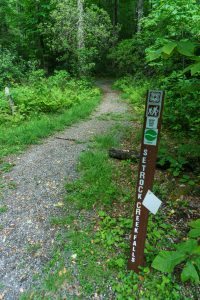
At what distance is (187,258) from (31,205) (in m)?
2.39

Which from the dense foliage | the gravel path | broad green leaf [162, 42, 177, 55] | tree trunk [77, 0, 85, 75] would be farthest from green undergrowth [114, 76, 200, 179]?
tree trunk [77, 0, 85, 75]

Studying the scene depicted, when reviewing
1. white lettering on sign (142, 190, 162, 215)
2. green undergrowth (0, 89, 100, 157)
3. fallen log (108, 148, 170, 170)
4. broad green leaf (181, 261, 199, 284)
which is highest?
white lettering on sign (142, 190, 162, 215)

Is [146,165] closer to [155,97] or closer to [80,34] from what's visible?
[155,97]

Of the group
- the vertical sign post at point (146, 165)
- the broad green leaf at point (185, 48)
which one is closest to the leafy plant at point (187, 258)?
the vertical sign post at point (146, 165)

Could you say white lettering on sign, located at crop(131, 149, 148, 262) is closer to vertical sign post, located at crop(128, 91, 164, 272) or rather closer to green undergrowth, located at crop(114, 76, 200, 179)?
vertical sign post, located at crop(128, 91, 164, 272)

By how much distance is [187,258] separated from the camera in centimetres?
252

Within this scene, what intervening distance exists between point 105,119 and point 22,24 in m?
15.6

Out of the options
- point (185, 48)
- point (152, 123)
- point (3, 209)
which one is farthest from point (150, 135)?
point (3, 209)

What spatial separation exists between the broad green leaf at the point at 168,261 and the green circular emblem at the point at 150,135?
1086 mm

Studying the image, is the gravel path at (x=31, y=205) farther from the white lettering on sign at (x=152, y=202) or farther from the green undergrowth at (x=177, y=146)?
the green undergrowth at (x=177, y=146)

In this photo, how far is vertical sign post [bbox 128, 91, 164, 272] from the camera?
225 cm

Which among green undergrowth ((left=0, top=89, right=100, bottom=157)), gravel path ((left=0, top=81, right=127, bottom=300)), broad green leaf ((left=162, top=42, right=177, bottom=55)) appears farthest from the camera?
green undergrowth ((left=0, top=89, right=100, bottom=157))

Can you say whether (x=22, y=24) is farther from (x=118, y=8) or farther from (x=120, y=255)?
(x=120, y=255)

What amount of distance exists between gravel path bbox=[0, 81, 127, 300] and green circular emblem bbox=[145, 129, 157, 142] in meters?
1.85
